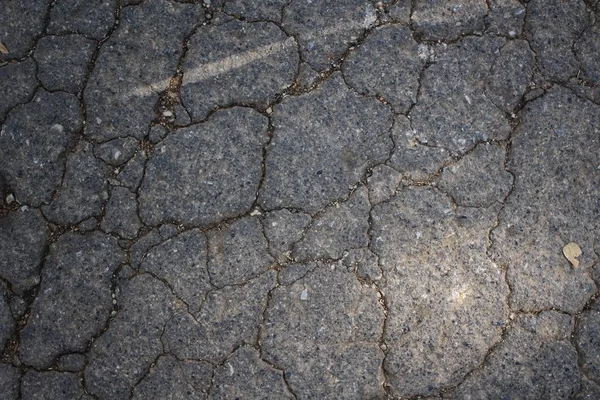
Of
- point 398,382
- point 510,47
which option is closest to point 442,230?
point 398,382

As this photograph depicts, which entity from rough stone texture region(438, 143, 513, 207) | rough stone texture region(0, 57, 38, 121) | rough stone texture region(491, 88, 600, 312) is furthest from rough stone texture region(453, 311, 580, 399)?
rough stone texture region(0, 57, 38, 121)

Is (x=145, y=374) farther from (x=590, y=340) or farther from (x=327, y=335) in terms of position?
(x=590, y=340)

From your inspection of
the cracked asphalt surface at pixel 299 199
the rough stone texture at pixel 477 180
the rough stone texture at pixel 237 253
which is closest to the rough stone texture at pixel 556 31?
the cracked asphalt surface at pixel 299 199

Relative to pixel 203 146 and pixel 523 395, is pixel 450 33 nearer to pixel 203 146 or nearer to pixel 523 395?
A: pixel 203 146

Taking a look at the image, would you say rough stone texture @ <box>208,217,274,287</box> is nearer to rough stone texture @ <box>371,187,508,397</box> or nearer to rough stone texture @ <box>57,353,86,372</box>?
rough stone texture @ <box>371,187,508,397</box>

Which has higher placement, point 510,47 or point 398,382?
point 510,47

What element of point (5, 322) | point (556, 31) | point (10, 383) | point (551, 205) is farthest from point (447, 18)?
point (10, 383)

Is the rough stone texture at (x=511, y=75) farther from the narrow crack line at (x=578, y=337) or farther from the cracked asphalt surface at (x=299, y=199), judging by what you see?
the narrow crack line at (x=578, y=337)
